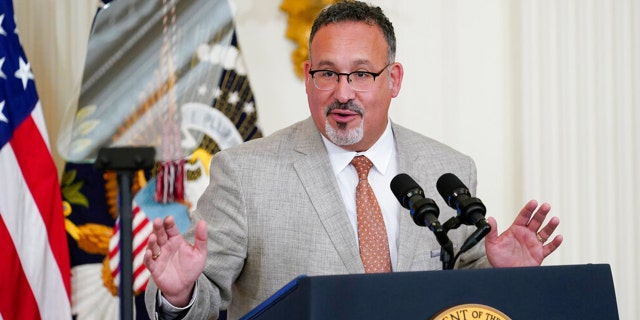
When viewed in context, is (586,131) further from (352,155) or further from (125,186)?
(125,186)

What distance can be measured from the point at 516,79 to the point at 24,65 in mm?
2555

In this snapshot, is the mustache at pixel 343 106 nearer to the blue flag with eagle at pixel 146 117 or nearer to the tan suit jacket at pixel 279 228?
the tan suit jacket at pixel 279 228

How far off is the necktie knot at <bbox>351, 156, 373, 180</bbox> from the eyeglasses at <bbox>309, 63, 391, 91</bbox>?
256 mm

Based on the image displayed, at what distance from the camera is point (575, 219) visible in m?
4.93

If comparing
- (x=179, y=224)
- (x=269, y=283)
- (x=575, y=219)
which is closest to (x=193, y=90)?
(x=179, y=224)

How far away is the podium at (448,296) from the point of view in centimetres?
184

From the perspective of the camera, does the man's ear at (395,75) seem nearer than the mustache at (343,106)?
No

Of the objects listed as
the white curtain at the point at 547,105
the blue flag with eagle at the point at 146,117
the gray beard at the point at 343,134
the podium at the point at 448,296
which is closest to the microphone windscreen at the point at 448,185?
the podium at the point at 448,296

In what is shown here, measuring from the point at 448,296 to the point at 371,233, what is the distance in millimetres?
1084

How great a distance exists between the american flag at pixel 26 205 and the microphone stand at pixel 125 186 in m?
2.23

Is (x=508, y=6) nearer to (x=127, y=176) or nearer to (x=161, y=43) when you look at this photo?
(x=161, y=43)

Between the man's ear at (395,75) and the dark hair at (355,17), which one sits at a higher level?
the dark hair at (355,17)

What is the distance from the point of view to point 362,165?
10.2 ft

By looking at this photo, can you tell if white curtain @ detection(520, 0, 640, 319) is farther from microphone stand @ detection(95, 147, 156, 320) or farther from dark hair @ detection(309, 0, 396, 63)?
microphone stand @ detection(95, 147, 156, 320)
